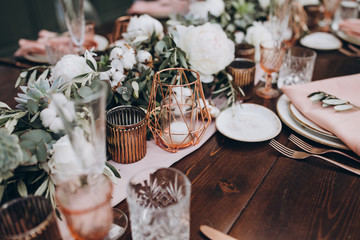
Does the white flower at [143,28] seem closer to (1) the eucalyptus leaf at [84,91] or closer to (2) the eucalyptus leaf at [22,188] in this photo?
(1) the eucalyptus leaf at [84,91]

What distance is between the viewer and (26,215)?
0.47 metres

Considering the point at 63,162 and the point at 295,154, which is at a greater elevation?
the point at 63,162

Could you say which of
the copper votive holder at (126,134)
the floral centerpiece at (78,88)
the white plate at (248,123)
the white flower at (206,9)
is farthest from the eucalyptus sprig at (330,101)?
the white flower at (206,9)

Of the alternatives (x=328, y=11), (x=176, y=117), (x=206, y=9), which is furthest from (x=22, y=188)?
(x=328, y=11)

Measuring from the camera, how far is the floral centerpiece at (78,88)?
0.57 meters

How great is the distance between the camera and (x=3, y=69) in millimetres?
1320

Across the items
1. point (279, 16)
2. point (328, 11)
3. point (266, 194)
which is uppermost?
point (279, 16)

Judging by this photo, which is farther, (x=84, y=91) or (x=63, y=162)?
(x=84, y=91)

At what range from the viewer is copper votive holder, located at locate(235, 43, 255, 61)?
3.72 ft

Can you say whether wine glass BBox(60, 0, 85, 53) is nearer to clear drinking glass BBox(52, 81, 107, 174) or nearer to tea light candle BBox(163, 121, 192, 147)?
tea light candle BBox(163, 121, 192, 147)

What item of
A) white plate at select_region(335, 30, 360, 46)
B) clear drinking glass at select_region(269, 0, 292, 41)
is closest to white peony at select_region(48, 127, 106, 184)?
clear drinking glass at select_region(269, 0, 292, 41)

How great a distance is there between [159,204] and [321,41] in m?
1.35

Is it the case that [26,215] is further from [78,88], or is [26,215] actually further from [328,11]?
[328,11]

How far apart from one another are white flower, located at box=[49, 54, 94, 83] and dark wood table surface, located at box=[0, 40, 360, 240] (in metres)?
0.32
